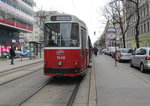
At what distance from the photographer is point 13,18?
52.7 meters

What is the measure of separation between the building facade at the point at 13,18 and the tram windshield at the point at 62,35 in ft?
123

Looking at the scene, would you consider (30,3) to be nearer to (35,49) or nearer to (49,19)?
(35,49)

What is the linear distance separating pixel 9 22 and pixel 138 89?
47.1 metres

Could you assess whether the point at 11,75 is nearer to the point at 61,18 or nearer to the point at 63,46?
the point at 63,46

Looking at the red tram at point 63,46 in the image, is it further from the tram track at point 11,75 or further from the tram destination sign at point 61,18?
the tram track at point 11,75

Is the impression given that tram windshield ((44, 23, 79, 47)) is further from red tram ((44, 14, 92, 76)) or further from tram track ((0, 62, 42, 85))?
tram track ((0, 62, 42, 85))

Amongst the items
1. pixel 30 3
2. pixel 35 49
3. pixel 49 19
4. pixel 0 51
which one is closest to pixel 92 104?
pixel 49 19

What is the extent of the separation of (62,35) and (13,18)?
46.8m

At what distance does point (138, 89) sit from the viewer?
7.98m


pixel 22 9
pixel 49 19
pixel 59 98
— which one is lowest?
pixel 59 98

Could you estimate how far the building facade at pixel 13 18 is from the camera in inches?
1879

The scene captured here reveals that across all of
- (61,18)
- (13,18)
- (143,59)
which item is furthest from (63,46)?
(13,18)

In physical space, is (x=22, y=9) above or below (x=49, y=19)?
above

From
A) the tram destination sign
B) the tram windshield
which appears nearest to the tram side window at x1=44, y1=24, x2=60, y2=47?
the tram windshield
